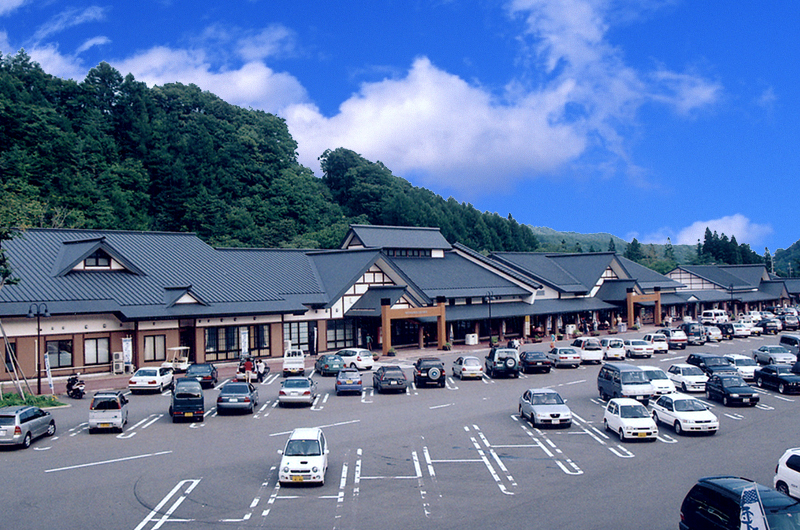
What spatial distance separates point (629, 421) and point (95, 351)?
1417 inches

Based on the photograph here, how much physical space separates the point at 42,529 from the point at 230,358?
35672mm

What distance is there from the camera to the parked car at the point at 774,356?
45.4 m

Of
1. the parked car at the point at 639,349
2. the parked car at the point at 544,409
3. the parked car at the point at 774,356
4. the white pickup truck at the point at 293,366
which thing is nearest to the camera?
the parked car at the point at 544,409

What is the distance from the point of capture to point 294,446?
800 inches

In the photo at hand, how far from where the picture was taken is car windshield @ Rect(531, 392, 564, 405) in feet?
94.7

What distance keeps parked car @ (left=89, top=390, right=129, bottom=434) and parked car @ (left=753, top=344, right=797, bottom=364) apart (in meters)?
42.0

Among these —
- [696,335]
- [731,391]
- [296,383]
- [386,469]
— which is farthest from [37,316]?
[696,335]

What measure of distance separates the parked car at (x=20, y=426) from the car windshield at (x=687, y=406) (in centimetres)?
2588

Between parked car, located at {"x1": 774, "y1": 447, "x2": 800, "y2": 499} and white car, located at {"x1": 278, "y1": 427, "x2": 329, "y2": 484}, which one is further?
white car, located at {"x1": 278, "y1": 427, "x2": 329, "y2": 484}

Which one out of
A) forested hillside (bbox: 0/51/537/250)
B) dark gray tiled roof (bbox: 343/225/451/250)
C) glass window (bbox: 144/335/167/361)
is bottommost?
glass window (bbox: 144/335/167/361)

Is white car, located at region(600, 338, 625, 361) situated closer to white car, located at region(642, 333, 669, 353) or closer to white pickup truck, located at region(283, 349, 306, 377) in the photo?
white car, located at region(642, 333, 669, 353)

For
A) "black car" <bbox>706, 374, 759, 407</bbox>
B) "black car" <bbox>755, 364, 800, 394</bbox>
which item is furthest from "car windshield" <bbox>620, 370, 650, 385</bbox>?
"black car" <bbox>755, 364, 800, 394</bbox>

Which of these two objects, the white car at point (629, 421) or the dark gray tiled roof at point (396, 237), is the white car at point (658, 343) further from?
the white car at point (629, 421)

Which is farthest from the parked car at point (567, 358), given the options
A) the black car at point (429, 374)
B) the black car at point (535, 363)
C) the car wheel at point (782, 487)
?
the car wheel at point (782, 487)
